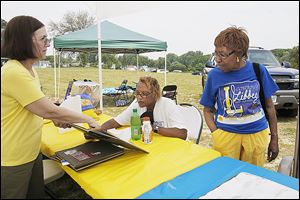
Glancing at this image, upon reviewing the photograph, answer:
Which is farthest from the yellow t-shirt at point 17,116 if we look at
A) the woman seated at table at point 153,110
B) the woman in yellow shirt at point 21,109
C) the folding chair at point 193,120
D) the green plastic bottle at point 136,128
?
the folding chair at point 193,120

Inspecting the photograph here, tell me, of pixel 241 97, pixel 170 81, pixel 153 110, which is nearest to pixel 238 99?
pixel 241 97

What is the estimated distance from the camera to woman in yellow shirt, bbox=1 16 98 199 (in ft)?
2.68

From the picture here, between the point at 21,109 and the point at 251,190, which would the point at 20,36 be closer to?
the point at 21,109

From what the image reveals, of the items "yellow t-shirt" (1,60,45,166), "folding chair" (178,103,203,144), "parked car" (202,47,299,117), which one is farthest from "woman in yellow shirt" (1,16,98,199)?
"parked car" (202,47,299,117)

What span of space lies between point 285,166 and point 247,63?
27.5 inches

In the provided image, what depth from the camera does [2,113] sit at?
0.80 meters

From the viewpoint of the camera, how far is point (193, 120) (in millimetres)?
2662

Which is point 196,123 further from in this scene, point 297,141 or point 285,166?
point 297,141

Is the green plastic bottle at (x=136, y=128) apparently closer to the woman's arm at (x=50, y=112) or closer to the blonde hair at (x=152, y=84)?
the blonde hair at (x=152, y=84)

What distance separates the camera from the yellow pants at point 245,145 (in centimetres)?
170

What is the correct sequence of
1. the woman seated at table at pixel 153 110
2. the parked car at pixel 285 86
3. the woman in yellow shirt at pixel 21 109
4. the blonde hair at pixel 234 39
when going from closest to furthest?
the woman in yellow shirt at pixel 21 109 < the blonde hair at pixel 234 39 < the woman seated at table at pixel 153 110 < the parked car at pixel 285 86

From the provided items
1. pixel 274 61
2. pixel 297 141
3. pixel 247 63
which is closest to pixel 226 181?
pixel 297 141

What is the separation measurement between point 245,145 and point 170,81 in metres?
7.44

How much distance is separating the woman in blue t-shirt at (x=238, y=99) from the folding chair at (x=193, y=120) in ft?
2.43
